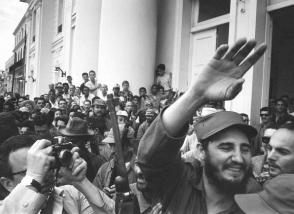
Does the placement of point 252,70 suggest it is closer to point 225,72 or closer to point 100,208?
point 100,208

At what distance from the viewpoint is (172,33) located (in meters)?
10.3

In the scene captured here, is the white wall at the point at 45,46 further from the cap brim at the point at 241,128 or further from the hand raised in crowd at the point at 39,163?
the cap brim at the point at 241,128

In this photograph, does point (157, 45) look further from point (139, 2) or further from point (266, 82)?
point (266, 82)

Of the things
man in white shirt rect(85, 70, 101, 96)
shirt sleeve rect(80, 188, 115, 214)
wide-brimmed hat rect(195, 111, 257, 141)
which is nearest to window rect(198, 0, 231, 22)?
man in white shirt rect(85, 70, 101, 96)

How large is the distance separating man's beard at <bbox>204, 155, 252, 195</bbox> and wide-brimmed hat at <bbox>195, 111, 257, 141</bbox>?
12 cm

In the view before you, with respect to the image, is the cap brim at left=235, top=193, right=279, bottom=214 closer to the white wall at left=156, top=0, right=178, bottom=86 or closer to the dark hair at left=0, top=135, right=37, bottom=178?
the dark hair at left=0, top=135, right=37, bottom=178

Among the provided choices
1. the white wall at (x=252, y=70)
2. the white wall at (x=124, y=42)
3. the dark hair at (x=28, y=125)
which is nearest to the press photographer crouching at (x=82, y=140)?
the dark hair at (x=28, y=125)

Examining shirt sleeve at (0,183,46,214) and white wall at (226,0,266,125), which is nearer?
shirt sleeve at (0,183,46,214)

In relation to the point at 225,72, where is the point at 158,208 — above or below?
below

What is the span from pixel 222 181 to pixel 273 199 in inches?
9.9

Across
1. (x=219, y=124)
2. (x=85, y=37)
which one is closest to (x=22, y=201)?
(x=219, y=124)

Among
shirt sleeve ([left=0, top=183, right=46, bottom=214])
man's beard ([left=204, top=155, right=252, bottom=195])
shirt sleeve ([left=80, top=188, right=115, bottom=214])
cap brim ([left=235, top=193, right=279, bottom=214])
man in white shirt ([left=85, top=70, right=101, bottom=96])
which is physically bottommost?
shirt sleeve ([left=80, top=188, right=115, bottom=214])

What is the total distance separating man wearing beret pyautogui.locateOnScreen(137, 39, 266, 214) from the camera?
1655 millimetres

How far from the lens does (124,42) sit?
9719 mm
